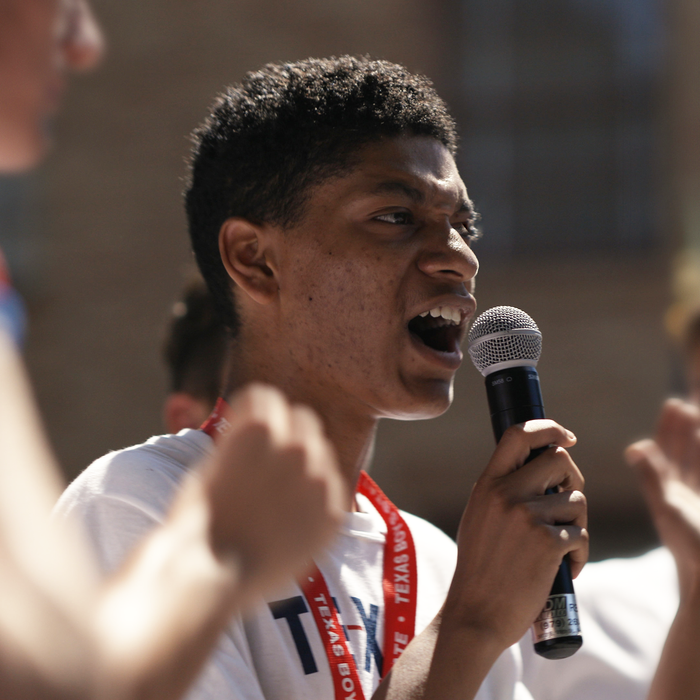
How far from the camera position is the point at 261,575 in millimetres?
994

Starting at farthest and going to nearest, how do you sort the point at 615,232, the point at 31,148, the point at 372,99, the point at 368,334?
the point at 615,232
the point at 372,99
the point at 368,334
the point at 31,148

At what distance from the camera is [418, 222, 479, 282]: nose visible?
211 centimetres

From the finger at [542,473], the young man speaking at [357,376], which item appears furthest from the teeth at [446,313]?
the finger at [542,473]

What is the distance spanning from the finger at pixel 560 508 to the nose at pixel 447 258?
0.60 m

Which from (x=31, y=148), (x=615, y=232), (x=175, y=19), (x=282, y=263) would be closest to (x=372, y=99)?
(x=282, y=263)

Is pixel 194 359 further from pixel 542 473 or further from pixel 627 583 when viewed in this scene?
pixel 542 473

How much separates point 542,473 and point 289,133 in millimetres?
1043

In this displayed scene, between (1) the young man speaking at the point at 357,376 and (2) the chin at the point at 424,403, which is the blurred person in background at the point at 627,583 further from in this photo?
(2) the chin at the point at 424,403

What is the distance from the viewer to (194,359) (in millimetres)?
3414

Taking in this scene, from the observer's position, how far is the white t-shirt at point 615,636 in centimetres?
259

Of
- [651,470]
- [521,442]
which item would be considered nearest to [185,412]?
[651,470]

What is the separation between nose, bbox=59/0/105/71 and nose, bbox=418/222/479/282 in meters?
0.81

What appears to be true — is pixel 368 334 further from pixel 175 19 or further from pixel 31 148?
pixel 175 19

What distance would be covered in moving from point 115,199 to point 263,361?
7.99 meters
